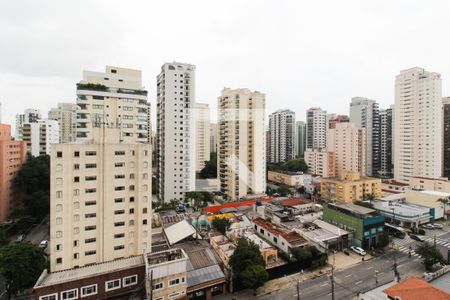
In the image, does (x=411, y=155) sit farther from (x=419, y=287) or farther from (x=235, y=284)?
(x=235, y=284)

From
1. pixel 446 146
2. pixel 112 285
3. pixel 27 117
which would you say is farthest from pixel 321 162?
pixel 27 117

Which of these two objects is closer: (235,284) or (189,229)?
(235,284)

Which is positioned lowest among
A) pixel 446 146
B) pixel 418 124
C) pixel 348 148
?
pixel 348 148

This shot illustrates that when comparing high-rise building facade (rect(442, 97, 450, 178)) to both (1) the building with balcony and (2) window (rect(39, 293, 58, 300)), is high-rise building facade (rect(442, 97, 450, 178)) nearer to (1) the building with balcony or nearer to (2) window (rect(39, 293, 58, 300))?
(1) the building with balcony

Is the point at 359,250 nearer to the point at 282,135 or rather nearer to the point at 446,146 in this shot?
the point at 446,146

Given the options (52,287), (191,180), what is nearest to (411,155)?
(191,180)

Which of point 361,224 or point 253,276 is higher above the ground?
point 361,224

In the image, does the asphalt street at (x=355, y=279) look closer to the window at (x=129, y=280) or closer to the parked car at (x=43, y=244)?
the window at (x=129, y=280)
